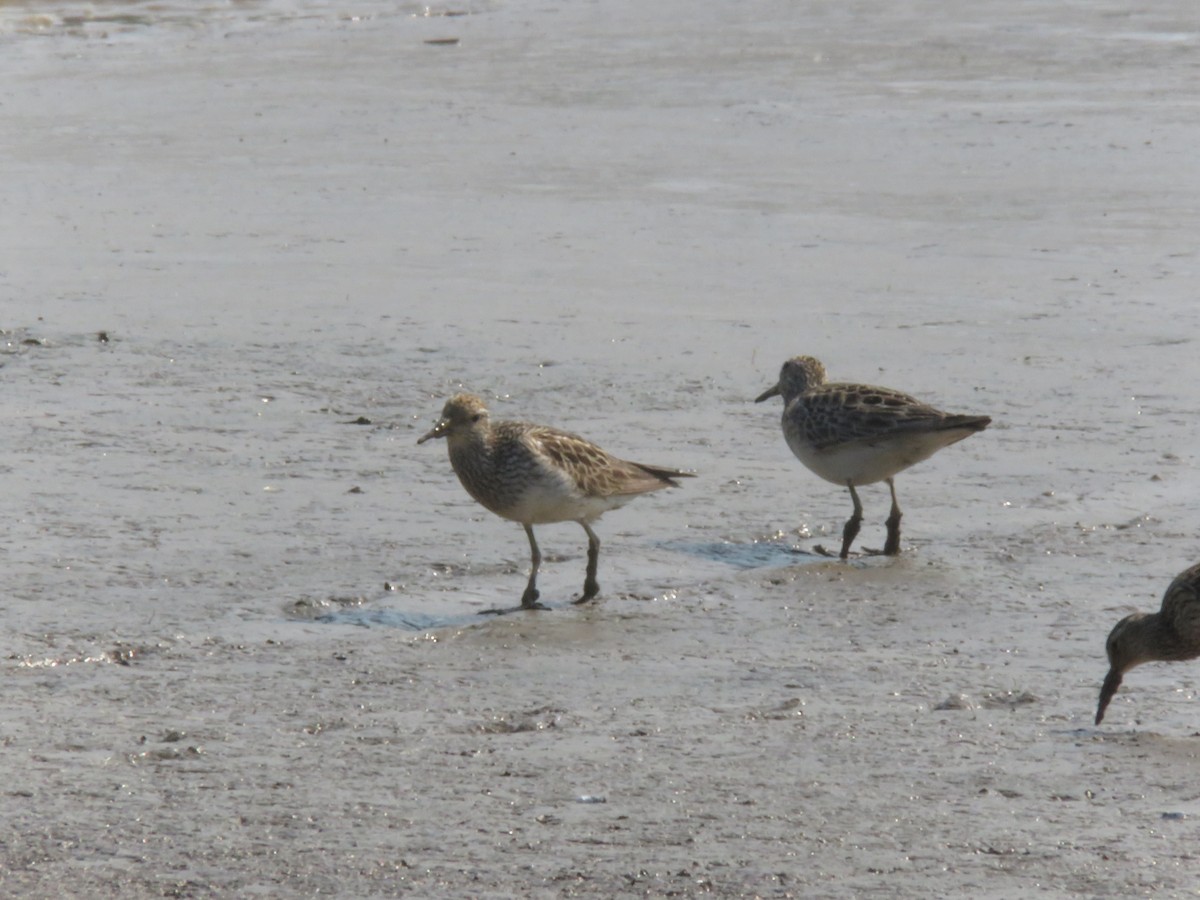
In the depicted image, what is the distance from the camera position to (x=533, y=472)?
26.8ft

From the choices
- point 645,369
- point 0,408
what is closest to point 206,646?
point 0,408

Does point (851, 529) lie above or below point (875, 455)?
below

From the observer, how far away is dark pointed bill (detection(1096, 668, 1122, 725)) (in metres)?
6.41

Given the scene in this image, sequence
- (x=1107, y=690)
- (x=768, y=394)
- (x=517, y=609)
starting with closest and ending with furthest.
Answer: (x=1107, y=690)
(x=517, y=609)
(x=768, y=394)

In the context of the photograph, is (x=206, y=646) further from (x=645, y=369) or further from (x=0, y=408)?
(x=645, y=369)

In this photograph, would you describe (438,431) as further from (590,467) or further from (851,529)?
(851,529)

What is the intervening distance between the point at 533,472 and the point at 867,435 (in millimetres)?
1626

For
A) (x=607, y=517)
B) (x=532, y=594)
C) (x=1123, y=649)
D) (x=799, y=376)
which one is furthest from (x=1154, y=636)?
(x=799, y=376)

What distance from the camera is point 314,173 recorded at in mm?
16766

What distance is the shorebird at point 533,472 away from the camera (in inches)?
322

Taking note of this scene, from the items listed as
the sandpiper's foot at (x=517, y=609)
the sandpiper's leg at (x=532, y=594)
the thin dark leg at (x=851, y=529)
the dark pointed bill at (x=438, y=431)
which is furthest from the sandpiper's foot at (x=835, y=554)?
the dark pointed bill at (x=438, y=431)

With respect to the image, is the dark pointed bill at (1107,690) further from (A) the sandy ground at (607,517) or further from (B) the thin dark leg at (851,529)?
(B) the thin dark leg at (851,529)

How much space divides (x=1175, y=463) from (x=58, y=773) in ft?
18.6

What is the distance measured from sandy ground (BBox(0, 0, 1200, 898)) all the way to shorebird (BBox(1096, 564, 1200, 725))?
0.16 m
